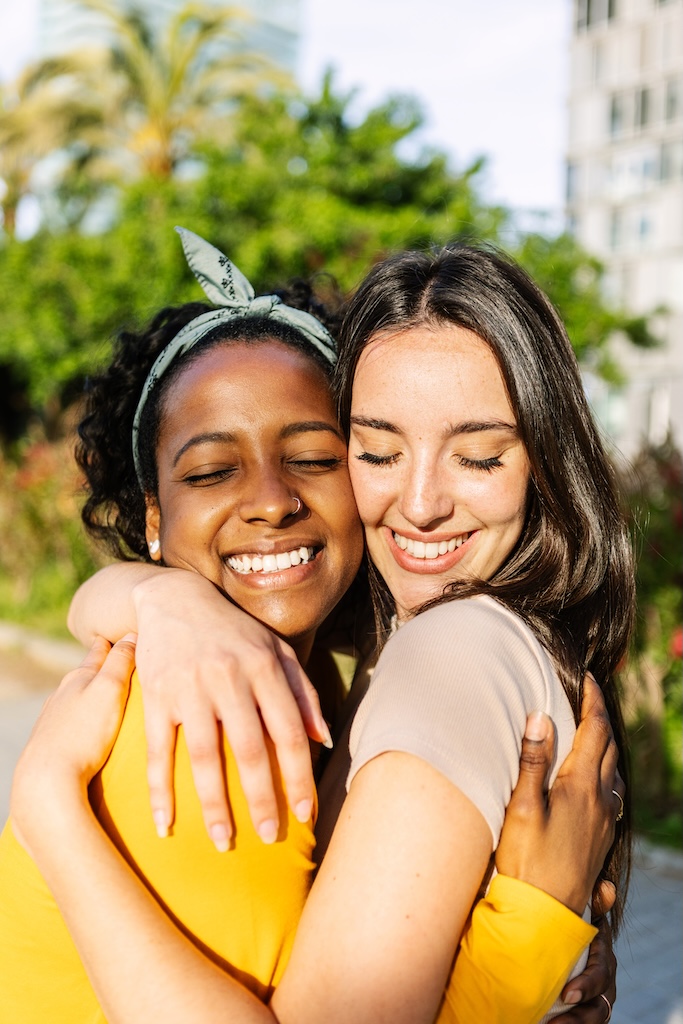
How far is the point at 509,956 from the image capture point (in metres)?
1.37

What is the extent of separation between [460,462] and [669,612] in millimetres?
3781

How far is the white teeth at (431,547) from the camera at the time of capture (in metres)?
1.88

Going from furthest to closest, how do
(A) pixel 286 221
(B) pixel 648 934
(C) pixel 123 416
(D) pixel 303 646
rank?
(A) pixel 286 221 < (B) pixel 648 934 < (C) pixel 123 416 < (D) pixel 303 646

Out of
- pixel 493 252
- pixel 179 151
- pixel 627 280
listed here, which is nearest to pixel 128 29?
pixel 179 151

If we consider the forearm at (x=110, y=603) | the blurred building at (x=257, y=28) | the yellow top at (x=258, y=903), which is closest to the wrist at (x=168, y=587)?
the forearm at (x=110, y=603)

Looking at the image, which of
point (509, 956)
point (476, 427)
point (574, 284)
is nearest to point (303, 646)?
point (476, 427)

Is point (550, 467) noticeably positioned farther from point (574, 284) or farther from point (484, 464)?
point (574, 284)

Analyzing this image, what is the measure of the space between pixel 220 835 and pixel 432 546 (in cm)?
73

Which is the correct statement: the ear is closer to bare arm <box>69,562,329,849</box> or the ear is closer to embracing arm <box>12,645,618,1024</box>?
bare arm <box>69,562,329,849</box>

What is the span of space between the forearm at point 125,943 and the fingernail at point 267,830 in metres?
0.18

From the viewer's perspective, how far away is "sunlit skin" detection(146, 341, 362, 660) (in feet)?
6.16

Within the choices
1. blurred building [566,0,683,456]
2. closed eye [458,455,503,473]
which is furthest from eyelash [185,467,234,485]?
blurred building [566,0,683,456]

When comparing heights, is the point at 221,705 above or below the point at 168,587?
below

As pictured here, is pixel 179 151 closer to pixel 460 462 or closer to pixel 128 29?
pixel 128 29
